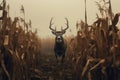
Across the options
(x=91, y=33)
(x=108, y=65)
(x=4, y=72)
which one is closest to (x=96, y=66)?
(x=108, y=65)

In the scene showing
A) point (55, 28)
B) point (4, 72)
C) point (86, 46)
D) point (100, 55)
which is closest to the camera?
point (4, 72)

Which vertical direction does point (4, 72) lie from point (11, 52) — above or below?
below

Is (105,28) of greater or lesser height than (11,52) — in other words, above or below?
above

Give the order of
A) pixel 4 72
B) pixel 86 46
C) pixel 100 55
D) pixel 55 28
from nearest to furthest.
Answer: pixel 4 72, pixel 100 55, pixel 86 46, pixel 55 28

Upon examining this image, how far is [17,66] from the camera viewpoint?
3.84 meters

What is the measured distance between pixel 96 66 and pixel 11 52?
1.14m

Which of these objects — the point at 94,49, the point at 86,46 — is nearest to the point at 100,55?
the point at 94,49

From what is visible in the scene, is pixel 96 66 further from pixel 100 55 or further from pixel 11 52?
pixel 11 52

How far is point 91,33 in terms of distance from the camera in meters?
4.62

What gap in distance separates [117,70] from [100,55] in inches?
13.8

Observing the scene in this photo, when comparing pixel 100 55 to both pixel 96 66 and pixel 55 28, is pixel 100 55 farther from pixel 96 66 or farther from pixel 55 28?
pixel 55 28

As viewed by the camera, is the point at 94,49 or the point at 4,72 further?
the point at 94,49

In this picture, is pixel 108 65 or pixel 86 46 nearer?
pixel 108 65

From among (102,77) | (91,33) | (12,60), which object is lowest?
(102,77)
